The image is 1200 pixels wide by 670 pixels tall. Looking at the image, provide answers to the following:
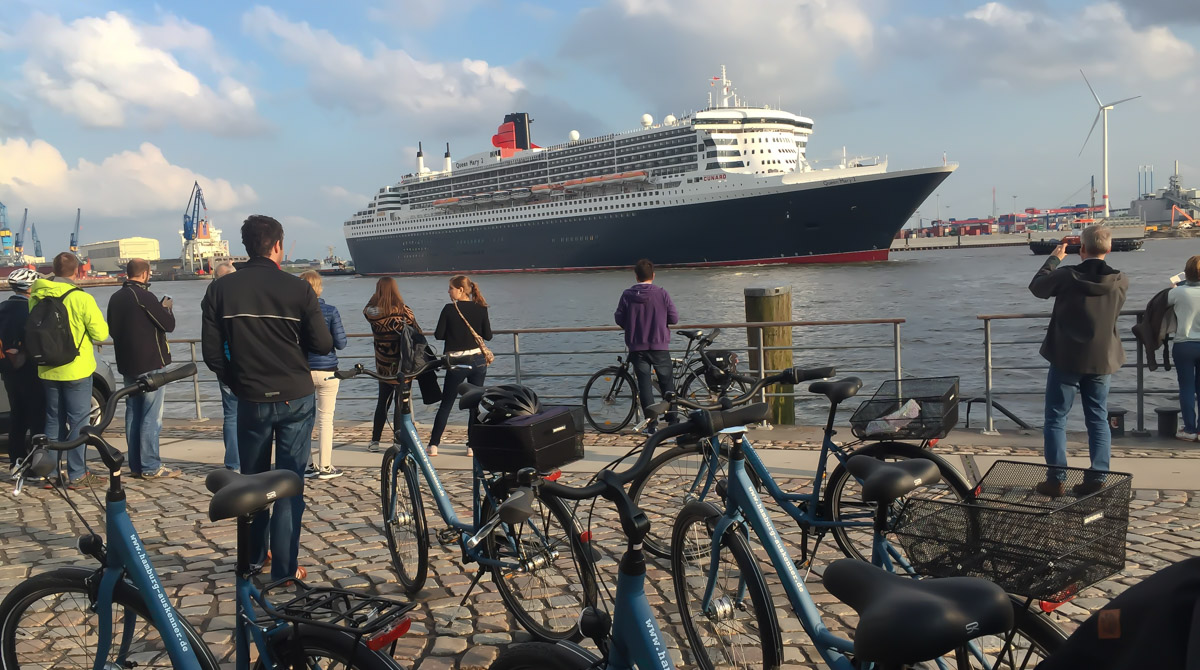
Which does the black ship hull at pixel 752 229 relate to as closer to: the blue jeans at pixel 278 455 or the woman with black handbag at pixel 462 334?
the woman with black handbag at pixel 462 334

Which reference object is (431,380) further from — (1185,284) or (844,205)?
(844,205)

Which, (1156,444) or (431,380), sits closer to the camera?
(431,380)

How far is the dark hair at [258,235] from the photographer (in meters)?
3.77

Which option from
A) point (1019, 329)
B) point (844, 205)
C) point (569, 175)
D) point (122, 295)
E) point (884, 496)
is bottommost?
point (1019, 329)

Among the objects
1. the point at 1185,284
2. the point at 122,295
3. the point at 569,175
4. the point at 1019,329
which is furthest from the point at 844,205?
the point at 122,295

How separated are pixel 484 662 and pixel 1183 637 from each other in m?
2.60

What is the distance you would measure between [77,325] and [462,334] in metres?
2.65

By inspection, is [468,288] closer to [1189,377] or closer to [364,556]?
[364,556]

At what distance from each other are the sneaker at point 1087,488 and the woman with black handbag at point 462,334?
4.72 meters

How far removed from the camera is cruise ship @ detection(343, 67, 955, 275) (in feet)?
164

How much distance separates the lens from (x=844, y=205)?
49.8 m

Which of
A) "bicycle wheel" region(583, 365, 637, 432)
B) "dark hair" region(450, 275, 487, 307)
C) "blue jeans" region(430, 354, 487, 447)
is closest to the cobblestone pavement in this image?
"blue jeans" region(430, 354, 487, 447)

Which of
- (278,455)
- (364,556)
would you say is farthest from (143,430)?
(278,455)

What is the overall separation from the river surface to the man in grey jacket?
186 cm
